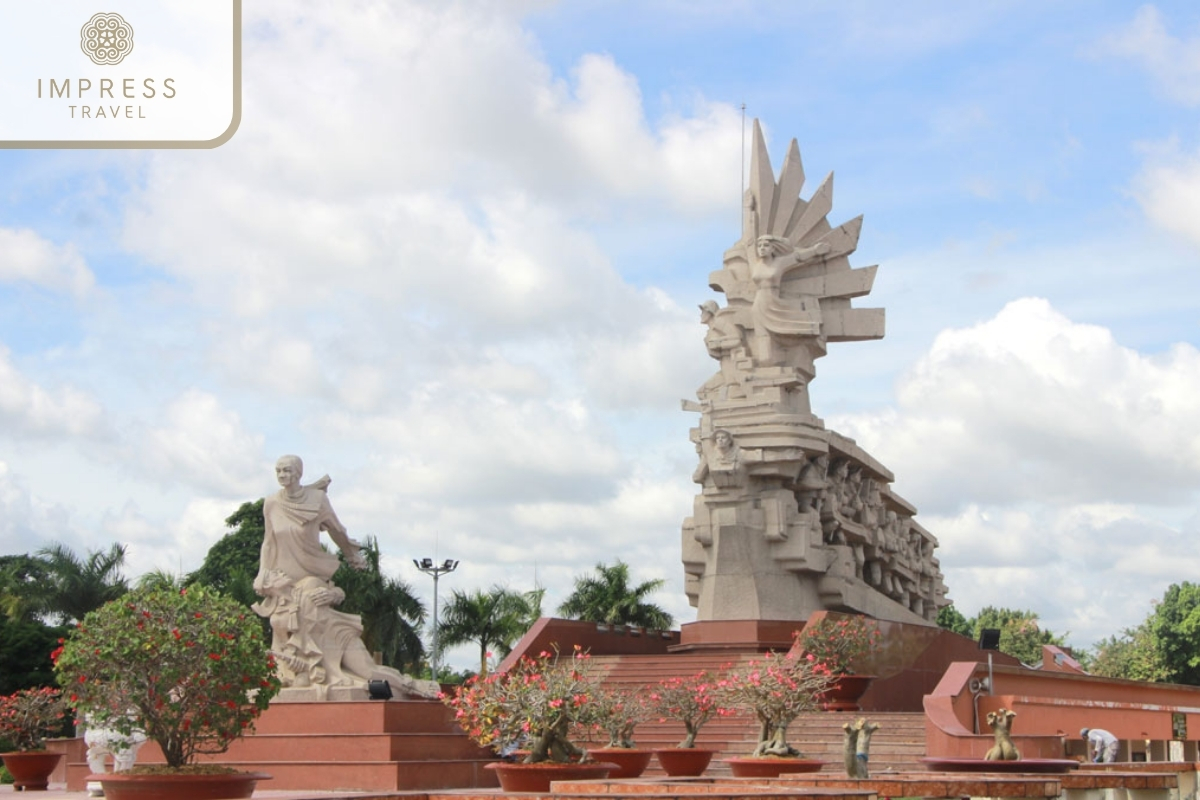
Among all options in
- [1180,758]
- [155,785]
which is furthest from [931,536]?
[155,785]

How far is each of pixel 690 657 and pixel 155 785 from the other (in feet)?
46.3

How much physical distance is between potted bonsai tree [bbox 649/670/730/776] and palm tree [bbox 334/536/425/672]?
14518 mm

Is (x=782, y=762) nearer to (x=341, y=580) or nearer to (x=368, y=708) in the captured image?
(x=368, y=708)

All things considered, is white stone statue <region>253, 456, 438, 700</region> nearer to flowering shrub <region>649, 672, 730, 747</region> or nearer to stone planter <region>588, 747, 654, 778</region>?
flowering shrub <region>649, 672, 730, 747</region>

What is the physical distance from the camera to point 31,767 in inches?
719

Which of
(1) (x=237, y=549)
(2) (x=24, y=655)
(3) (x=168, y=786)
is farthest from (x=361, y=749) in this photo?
(1) (x=237, y=549)

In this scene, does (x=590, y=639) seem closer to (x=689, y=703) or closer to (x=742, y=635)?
(x=742, y=635)

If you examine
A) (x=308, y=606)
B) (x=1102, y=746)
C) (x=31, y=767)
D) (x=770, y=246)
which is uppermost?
(x=770, y=246)

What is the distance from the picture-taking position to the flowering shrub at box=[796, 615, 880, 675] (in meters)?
21.5

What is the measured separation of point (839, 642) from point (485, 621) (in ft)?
46.2

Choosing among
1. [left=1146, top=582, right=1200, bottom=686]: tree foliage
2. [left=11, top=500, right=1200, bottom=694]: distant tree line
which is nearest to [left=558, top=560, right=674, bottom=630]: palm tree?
[left=11, top=500, right=1200, bottom=694]: distant tree line

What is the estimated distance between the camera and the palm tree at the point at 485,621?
111ft

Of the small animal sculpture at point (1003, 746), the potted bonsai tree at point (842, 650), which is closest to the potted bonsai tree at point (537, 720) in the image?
the small animal sculpture at point (1003, 746)

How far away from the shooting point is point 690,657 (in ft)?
80.9
